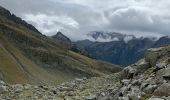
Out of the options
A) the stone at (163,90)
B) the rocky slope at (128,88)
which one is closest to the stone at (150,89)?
the rocky slope at (128,88)

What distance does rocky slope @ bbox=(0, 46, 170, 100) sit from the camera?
101 feet

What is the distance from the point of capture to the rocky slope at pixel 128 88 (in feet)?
101

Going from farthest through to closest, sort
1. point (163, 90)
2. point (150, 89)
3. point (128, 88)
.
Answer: point (128, 88) → point (150, 89) → point (163, 90)

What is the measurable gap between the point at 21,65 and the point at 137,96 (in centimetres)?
14357

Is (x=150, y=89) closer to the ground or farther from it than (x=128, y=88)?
farther from it

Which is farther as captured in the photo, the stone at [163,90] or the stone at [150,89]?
the stone at [150,89]

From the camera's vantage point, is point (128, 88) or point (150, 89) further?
point (128, 88)

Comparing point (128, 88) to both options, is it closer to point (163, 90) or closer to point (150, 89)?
point (150, 89)

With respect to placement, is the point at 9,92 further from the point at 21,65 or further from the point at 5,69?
the point at 21,65

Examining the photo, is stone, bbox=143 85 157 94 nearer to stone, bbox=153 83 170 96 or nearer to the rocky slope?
the rocky slope

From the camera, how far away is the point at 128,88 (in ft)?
111

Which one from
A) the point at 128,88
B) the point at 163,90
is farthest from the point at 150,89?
the point at 128,88

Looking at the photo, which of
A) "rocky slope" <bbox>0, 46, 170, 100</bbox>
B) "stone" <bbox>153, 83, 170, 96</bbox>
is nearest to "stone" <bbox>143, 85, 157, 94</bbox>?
"rocky slope" <bbox>0, 46, 170, 100</bbox>

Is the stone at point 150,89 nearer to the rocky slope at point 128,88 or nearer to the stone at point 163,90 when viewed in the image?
the rocky slope at point 128,88
